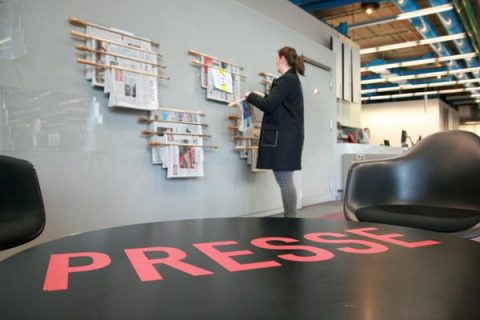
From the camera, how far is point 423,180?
2.01m

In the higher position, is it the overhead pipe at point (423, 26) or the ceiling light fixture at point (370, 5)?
the ceiling light fixture at point (370, 5)

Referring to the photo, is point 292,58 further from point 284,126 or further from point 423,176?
point 423,176

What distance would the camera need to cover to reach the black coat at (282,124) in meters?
2.85

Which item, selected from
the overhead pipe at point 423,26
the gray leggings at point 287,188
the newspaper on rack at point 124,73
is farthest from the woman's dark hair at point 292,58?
the overhead pipe at point 423,26

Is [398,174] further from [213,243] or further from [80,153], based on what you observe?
[80,153]

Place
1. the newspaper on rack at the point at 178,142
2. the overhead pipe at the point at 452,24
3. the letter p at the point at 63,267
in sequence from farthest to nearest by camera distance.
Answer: the overhead pipe at the point at 452,24 → the newspaper on rack at the point at 178,142 → the letter p at the point at 63,267

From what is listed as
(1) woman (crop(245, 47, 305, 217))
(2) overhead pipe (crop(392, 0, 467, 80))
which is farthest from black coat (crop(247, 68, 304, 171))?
(2) overhead pipe (crop(392, 0, 467, 80))

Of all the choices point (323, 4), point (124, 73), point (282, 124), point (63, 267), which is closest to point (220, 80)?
point (282, 124)

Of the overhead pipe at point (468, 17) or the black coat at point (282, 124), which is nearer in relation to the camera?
the black coat at point (282, 124)

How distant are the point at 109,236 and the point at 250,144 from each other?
290cm

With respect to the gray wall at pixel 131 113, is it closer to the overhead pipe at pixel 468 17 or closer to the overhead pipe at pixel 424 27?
the overhead pipe at pixel 424 27

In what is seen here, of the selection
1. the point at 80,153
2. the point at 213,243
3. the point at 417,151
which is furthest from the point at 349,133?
the point at 213,243

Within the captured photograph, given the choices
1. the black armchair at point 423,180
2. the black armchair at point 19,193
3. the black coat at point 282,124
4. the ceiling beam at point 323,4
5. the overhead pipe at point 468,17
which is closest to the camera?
the black armchair at point 19,193

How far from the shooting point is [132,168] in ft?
9.27
